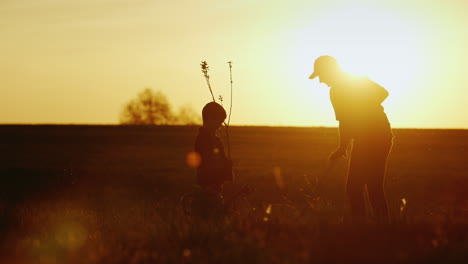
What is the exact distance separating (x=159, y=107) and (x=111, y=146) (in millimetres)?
62979

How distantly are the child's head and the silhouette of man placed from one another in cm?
132

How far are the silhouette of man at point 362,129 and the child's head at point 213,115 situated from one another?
1.32m

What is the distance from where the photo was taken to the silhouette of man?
8039mm

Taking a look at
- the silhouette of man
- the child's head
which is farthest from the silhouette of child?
the silhouette of man

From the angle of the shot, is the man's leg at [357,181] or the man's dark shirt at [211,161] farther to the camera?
the man's leg at [357,181]

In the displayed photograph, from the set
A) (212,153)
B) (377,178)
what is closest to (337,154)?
(377,178)

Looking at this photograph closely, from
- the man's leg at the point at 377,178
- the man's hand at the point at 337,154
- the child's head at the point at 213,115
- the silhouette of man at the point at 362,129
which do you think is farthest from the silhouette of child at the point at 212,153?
the man's leg at the point at 377,178

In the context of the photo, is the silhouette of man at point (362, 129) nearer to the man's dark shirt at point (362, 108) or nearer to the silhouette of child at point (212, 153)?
the man's dark shirt at point (362, 108)

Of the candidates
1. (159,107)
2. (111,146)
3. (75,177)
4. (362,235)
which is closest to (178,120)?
(159,107)

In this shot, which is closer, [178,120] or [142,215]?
[142,215]

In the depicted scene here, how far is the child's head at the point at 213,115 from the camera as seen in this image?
301 inches

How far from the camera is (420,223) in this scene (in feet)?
20.5

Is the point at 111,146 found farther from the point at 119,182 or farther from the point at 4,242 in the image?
the point at 4,242

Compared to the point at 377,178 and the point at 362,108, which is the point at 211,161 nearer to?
the point at 362,108
